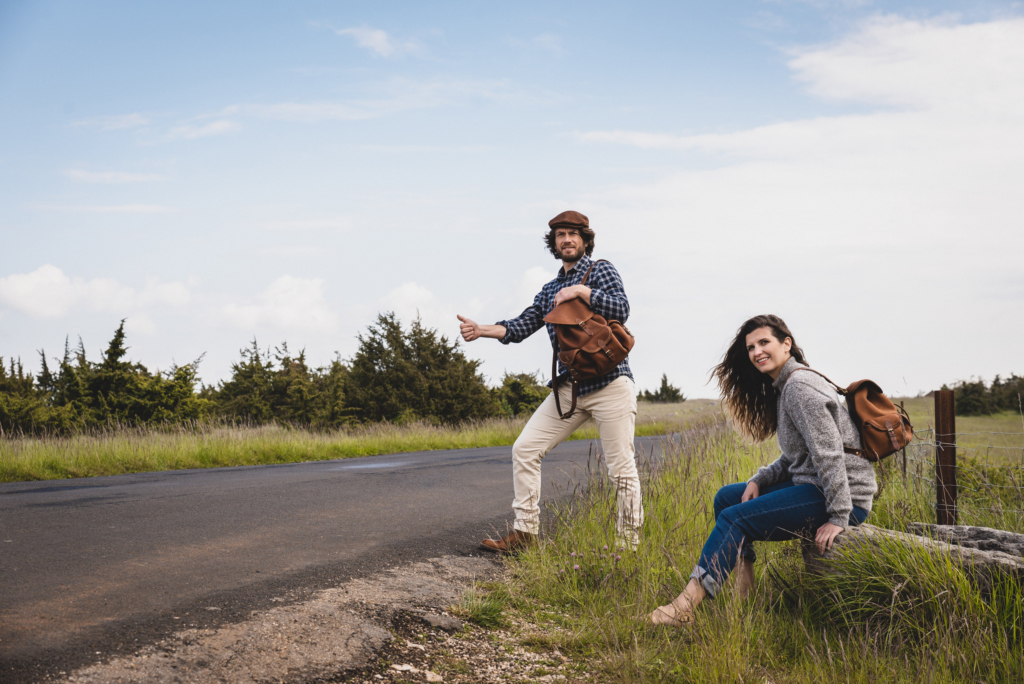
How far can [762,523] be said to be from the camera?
359cm

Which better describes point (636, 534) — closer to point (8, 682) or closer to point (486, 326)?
point (486, 326)

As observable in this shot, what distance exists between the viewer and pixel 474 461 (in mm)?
11758

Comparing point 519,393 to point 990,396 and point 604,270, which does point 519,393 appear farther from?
point 604,270

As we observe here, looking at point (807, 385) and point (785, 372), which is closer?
point (807, 385)

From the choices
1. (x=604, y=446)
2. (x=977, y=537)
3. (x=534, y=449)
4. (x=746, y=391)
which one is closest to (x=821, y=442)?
(x=746, y=391)

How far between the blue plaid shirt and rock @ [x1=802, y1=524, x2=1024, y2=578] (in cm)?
156

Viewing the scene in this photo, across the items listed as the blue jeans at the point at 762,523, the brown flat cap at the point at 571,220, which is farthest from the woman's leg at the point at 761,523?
the brown flat cap at the point at 571,220

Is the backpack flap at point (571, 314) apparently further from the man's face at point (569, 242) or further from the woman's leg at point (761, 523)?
the woman's leg at point (761, 523)

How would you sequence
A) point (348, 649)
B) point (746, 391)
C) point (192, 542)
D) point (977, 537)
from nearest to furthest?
point (348, 649), point (977, 537), point (746, 391), point (192, 542)

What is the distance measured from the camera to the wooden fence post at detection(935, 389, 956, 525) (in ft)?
15.9

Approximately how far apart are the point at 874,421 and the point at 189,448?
448 inches

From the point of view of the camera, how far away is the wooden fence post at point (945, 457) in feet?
15.9

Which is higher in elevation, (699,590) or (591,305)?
(591,305)

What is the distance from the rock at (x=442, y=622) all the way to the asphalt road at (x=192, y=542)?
73 cm
